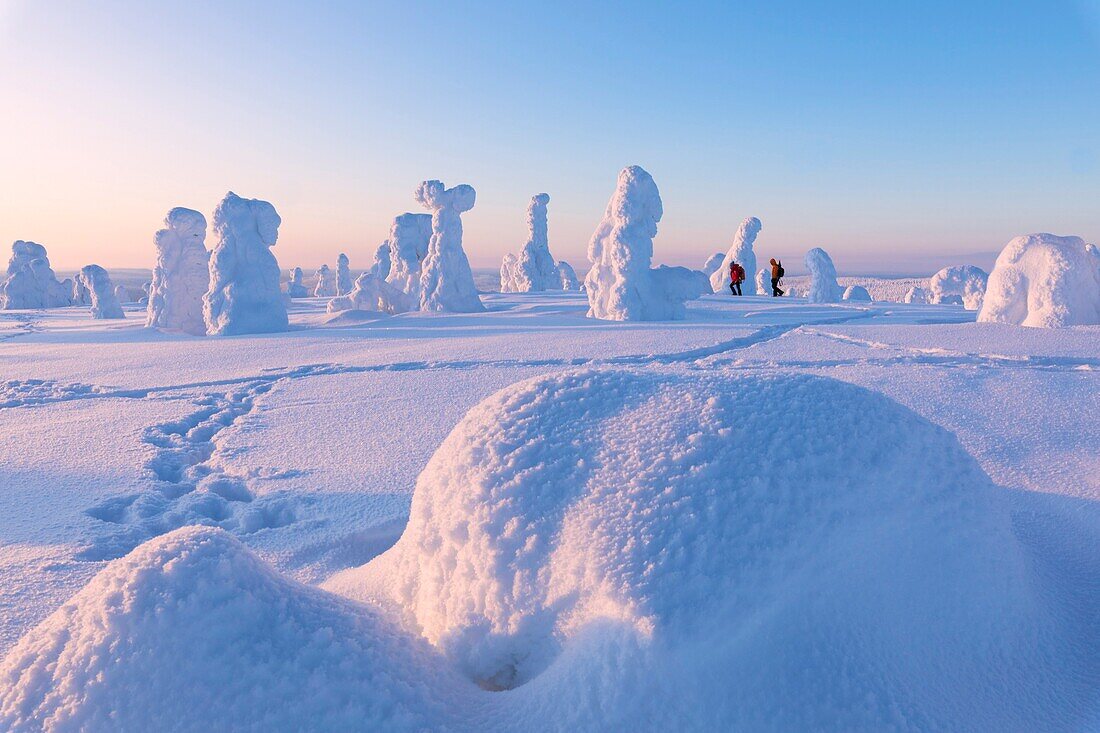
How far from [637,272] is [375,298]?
11.0 meters

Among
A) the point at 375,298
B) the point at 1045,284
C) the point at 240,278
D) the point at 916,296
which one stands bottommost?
the point at 375,298

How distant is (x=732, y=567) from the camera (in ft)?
5.08

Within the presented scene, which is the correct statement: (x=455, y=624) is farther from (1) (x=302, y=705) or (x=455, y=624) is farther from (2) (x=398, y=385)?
(2) (x=398, y=385)

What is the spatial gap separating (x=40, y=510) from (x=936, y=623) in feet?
14.1

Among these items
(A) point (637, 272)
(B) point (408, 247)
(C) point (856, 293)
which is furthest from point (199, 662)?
(C) point (856, 293)

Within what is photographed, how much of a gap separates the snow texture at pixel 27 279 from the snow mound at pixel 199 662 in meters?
42.7

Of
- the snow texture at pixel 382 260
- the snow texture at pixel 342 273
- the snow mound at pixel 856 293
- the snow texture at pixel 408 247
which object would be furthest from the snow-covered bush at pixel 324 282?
the snow mound at pixel 856 293

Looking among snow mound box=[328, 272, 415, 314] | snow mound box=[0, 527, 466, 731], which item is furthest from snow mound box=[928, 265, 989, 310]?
snow mound box=[0, 527, 466, 731]

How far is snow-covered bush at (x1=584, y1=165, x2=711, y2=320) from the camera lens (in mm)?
14500

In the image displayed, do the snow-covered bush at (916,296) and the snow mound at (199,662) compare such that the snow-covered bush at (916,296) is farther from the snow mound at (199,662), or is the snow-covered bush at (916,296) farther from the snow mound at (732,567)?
the snow mound at (199,662)

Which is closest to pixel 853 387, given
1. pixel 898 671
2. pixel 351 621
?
pixel 898 671

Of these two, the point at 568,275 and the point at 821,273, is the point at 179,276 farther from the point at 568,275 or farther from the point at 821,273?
the point at 568,275

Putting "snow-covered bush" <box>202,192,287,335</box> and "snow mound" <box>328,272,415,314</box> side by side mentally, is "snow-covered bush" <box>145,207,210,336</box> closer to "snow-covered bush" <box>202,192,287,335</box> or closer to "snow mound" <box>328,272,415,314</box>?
"snow-covered bush" <box>202,192,287,335</box>

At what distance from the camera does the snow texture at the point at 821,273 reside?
2656 cm
